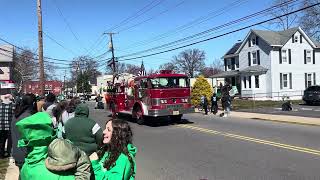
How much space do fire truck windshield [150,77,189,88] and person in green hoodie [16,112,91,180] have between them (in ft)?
57.4

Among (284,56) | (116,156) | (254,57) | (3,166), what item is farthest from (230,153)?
(254,57)

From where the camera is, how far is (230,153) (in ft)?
40.5

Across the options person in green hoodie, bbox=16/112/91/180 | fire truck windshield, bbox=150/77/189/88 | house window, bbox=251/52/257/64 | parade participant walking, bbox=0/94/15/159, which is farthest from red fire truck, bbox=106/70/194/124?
house window, bbox=251/52/257/64

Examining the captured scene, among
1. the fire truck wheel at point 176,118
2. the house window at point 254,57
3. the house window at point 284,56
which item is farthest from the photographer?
the house window at point 254,57

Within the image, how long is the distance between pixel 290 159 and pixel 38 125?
842cm

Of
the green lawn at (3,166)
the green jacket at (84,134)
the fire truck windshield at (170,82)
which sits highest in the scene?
the fire truck windshield at (170,82)

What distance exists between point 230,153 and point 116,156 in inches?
339

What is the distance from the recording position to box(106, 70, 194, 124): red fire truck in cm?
2136

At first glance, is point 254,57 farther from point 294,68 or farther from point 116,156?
point 116,156

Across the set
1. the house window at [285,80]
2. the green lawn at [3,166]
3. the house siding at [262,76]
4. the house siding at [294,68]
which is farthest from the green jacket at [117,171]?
the house window at [285,80]

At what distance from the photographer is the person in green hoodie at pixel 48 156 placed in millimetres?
3668

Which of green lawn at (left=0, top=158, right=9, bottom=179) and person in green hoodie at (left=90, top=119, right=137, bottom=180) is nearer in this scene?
person in green hoodie at (left=90, top=119, right=137, bottom=180)

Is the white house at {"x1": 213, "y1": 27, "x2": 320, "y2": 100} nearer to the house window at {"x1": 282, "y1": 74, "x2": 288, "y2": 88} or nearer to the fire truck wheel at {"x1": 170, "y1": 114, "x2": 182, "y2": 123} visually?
the house window at {"x1": 282, "y1": 74, "x2": 288, "y2": 88}

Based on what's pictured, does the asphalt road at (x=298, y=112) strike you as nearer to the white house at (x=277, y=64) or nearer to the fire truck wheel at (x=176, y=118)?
the fire truck wheel at (x=176, y=118)
